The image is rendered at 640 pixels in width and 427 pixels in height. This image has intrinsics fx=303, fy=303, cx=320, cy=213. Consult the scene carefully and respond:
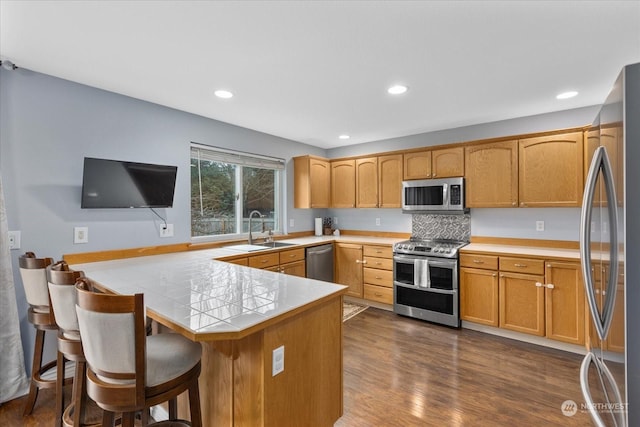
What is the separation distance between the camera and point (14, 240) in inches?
87.5

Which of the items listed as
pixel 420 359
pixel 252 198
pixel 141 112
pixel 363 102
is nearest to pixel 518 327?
pixel 420 359

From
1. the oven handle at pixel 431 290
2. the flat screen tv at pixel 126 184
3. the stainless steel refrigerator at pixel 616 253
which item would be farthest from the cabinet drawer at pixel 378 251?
the stainless steel refrigerator at pixel 616 253

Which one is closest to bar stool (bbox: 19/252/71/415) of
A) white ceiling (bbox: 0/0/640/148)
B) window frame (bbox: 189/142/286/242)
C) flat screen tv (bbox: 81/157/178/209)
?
flat screen tv (bbox: 81/157/178/209)

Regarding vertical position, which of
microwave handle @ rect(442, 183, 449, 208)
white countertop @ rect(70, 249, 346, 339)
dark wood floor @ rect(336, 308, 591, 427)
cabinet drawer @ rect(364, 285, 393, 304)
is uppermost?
microwave handle @ rect(442, 183, 449, 208)

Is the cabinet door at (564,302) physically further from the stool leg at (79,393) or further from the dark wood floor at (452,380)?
the stool leg at (79,393)

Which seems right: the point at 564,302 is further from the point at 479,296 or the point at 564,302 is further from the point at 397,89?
the point at 397,89

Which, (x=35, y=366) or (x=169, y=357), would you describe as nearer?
(x=169, y=357)

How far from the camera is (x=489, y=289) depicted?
10.6ft

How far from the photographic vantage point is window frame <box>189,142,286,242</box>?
3.48 meters

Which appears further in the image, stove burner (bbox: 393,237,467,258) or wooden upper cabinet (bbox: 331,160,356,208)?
wooden upper cabinet (bbox: 331,160,356,208)

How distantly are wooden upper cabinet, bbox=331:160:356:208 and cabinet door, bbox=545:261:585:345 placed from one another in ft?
8.45

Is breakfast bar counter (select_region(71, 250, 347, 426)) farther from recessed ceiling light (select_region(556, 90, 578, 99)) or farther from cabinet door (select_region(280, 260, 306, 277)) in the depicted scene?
recessed ceiling light (select_region(556, 90, 578, 99))

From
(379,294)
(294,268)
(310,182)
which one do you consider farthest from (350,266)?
(310,182)

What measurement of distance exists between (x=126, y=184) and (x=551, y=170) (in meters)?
4.15
